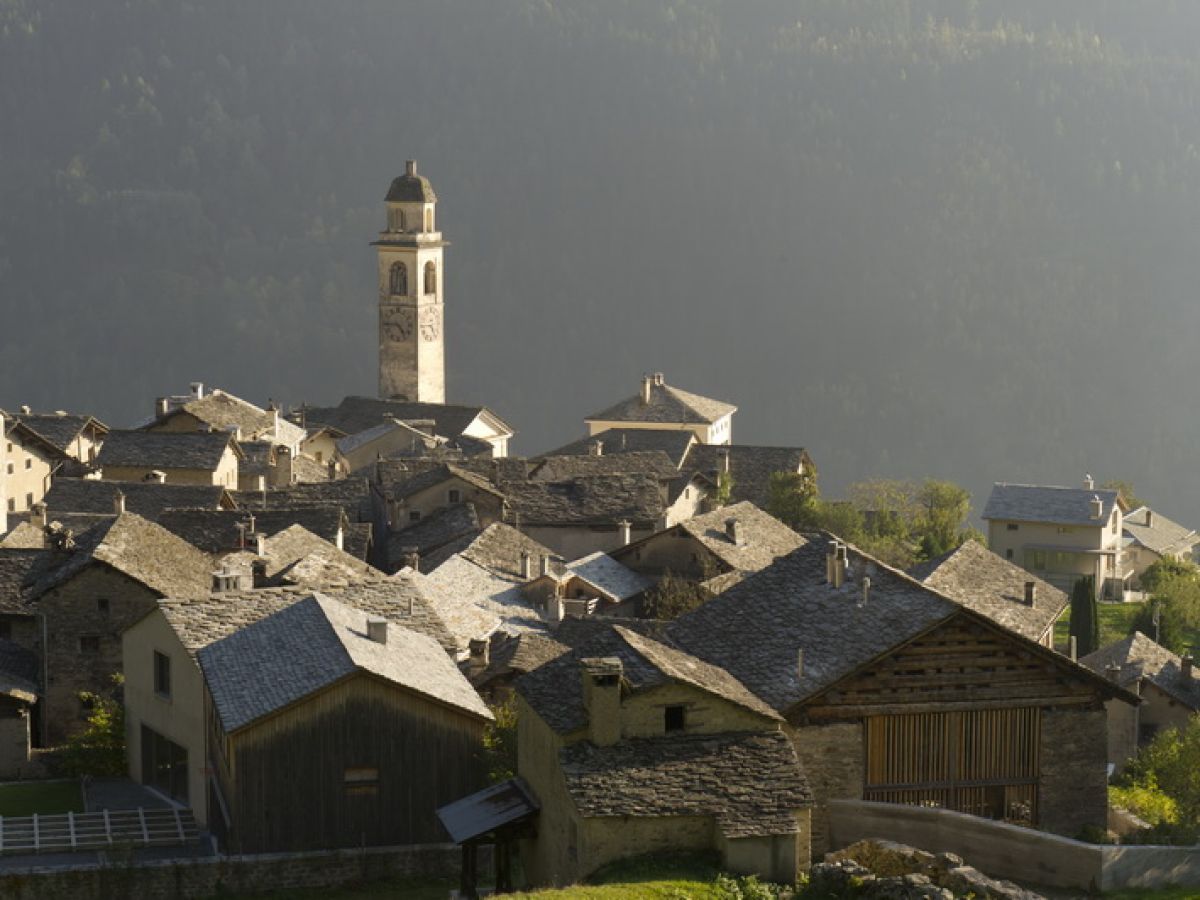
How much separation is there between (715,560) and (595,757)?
1124 inches

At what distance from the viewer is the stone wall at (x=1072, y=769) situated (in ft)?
115

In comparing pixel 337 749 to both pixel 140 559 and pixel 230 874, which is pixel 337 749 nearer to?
pixel 230 874

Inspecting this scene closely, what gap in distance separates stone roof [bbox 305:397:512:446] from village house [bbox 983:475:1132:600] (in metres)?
24.9

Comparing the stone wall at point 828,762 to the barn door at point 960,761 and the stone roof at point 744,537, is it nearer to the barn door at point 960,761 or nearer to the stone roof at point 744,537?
the barn door at point 960,761

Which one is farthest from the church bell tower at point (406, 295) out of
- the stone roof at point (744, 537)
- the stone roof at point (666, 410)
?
the stone roof at point (744, 537)

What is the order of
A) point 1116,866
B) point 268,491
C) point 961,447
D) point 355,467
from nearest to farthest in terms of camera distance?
1. point 1116,866
2. point 268,491
3. point 355,467
4. point 961,447

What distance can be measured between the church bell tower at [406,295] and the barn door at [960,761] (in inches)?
3536

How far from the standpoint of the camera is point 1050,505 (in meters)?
86.4

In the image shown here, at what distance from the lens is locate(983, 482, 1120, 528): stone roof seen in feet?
279

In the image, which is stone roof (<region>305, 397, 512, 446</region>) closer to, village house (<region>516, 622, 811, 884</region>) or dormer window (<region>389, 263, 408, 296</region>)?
dormer window (<region>389, 263, 408, 296</region>)

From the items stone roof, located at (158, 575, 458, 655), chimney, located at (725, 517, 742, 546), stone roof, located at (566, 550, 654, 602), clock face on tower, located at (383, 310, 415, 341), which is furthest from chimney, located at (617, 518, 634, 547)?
clock face on tower, located at (383, 310, 415, 341)

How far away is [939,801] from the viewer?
34500 millimetres

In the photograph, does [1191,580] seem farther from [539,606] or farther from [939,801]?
[939,801]

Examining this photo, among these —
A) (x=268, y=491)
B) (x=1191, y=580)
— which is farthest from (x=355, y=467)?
(x=1191, y=580)
